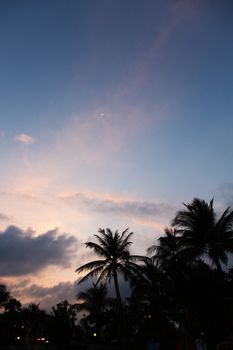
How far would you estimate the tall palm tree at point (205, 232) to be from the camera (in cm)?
2777

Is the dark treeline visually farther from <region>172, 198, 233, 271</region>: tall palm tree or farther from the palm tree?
the palm tree

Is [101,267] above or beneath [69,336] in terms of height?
above

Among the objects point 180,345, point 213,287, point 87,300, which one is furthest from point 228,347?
point 87,300

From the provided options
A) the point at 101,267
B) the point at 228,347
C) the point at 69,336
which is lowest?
the point at 228,347

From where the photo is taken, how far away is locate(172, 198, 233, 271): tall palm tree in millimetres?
27766

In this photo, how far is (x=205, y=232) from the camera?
94.8 feet

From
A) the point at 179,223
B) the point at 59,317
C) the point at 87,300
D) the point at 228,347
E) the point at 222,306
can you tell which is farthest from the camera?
the point at 87,300

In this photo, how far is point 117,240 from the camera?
32.8 m

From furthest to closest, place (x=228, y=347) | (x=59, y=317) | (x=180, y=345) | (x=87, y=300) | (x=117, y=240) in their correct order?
(x=87, y=300)
(x=117, y=240)
(x=59, y=317)
(x=180, y=345)
(x=228, y=347)

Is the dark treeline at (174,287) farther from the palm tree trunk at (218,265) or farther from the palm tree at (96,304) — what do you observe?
the palm tree at (96,304)

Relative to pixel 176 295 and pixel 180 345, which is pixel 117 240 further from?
pixel 180 345

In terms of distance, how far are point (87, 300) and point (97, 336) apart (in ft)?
18.9

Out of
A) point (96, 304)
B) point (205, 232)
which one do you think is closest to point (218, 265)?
point (205, 232)

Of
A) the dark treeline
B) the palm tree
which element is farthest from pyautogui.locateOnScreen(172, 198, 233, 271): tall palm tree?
the palm tree
